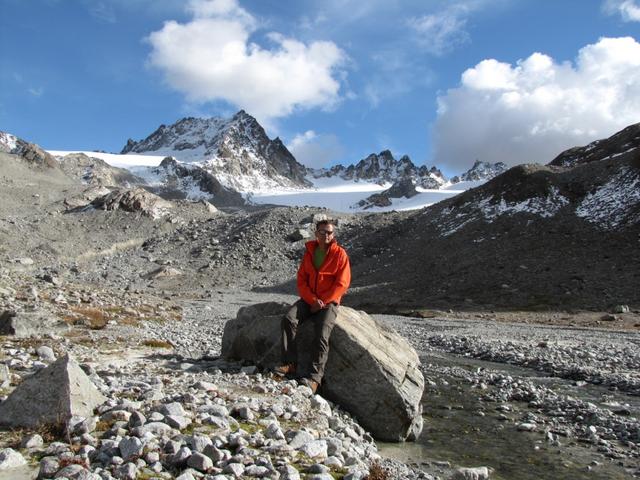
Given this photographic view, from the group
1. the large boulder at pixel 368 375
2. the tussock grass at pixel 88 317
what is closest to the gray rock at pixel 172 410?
the large boulder at pixel 368 375

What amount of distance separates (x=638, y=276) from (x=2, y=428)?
5690cm

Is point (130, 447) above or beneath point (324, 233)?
beneath

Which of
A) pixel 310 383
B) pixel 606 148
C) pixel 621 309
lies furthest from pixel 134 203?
pixel 310 383

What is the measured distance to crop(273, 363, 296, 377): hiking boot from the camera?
12.3m

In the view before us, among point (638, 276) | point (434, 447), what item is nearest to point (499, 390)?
point (434, 447)

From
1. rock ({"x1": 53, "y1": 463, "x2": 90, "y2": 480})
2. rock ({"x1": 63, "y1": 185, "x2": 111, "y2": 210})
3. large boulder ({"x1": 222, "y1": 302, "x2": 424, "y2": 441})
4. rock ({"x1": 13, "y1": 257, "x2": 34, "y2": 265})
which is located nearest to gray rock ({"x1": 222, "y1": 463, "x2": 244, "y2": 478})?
rock ({"x1": 53, "y1": 463, "x2": 90, "y2": 480})

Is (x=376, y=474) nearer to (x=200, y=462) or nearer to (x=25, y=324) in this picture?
(x=200, y=462)

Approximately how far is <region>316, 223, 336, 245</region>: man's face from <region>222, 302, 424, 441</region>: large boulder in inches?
75.9

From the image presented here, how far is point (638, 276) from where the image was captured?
51.2m

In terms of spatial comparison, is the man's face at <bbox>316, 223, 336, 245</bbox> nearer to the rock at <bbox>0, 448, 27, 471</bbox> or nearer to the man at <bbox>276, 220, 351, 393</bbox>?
the man at <bbox>276, 220, 351, 393</bbox>

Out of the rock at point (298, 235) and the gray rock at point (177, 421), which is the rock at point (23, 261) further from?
the gray rock at point (177, 421)

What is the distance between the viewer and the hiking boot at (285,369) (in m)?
12.3

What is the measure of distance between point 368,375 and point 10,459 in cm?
755

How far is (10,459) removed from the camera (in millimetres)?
6078
